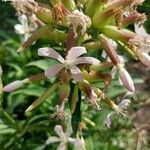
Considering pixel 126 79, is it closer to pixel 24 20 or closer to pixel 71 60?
pixel 71 60

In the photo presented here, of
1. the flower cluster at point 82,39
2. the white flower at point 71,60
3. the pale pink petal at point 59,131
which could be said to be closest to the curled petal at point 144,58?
the flower cluster at point 82,39

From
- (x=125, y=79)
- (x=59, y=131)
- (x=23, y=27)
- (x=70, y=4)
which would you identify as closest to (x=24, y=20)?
(x=23, y=27)

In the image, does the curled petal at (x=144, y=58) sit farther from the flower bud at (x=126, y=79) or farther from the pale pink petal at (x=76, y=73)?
the pale pink petal at (x=76, y=73)

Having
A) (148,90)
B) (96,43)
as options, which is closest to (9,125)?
(96,43)

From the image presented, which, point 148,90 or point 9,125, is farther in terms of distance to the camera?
point 148,90

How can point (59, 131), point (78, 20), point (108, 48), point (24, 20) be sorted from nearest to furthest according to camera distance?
point (78, 20) → point (108, 48) → point (59, 131) → point (24, 20)

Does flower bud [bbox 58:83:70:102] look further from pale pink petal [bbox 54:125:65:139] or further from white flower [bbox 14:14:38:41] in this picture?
white flower [bbox 14:14:38:41]

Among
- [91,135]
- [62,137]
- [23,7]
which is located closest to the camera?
[23,7]

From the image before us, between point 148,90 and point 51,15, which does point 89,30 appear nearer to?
point 51,15
